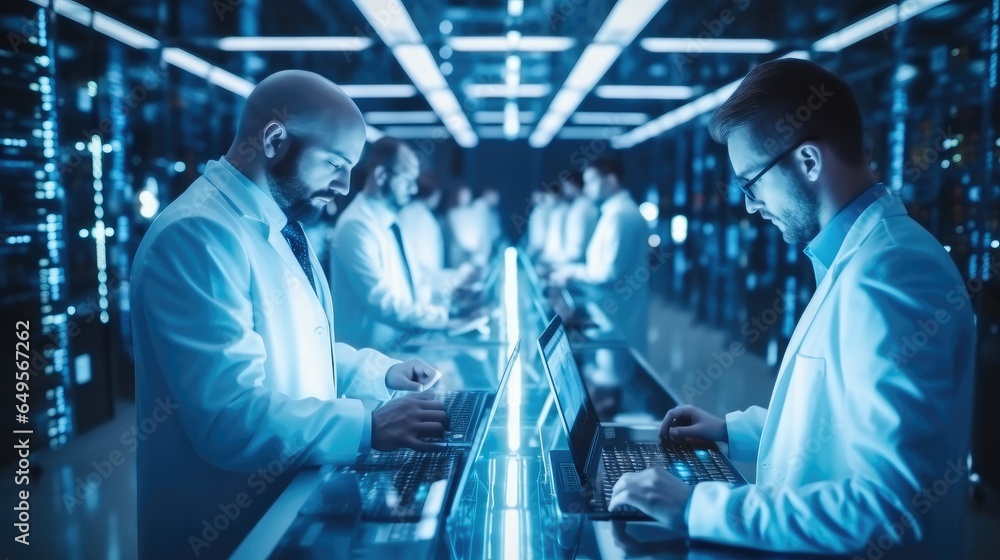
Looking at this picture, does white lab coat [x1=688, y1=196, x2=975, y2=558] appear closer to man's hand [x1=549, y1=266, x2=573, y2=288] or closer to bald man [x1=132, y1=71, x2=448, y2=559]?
bald man [x1=132, y1=71, x2=448, y2=559]

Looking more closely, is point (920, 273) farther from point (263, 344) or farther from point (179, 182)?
point (179, 182)

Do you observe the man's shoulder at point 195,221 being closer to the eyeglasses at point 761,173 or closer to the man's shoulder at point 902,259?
the eyeglasses at point 761,173

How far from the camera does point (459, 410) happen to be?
6.51 feet

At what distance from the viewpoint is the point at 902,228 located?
1252 millimetres

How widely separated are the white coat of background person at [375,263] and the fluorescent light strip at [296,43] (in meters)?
0.80

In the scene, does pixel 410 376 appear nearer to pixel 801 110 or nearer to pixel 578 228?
pixel 801 110

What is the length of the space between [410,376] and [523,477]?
558 mm

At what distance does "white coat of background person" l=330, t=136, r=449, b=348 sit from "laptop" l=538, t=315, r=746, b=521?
5.77 ft

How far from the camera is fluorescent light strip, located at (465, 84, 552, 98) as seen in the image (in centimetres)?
638

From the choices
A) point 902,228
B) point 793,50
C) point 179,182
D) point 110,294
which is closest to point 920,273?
point 902,228

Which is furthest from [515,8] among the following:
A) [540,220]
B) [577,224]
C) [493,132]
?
[493,132]

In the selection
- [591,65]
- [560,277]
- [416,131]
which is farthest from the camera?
[416,131]

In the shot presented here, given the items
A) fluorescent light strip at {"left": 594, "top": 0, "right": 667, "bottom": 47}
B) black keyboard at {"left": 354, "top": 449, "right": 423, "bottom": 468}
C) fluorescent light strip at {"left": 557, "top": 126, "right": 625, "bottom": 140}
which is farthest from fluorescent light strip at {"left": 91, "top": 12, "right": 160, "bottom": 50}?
fluorescent light strip at {"left": 557, "top": 126, "right": 625, "bottom": 140}

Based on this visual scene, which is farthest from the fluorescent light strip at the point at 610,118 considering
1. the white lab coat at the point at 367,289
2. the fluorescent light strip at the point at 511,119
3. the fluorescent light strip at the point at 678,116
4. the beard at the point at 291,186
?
the beard at the point at 291,186
